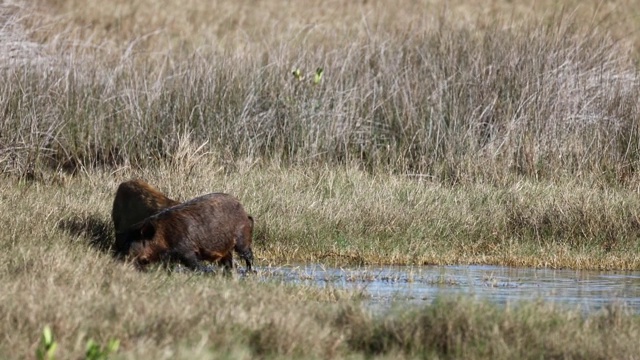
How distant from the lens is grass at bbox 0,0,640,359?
6.04 m

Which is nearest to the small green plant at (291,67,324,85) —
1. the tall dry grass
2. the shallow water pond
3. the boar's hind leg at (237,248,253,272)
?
the tall dry grass

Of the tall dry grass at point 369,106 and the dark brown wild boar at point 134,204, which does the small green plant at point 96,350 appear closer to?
the dark brown wild boar at point 134,204

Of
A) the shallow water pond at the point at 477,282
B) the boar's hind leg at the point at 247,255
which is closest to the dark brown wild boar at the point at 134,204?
the boar's hind leg at the point at 247,255

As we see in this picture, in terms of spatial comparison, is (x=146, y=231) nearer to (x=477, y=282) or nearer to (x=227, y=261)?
(x=227, y=261)

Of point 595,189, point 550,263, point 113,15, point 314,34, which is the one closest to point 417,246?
point 550,263

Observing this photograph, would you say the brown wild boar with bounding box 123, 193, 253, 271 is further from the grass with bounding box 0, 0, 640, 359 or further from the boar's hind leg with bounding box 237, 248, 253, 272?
the grass with bounding box 0, 0, 640, 359

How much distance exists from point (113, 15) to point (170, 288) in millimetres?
21602

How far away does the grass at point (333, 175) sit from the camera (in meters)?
6.04

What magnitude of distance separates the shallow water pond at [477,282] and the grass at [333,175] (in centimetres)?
34

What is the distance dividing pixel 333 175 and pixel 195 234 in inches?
144

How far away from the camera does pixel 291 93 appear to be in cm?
1387

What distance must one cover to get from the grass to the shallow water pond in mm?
340

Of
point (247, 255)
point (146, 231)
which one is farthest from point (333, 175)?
point (146, 231)

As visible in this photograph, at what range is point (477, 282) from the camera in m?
8.58
